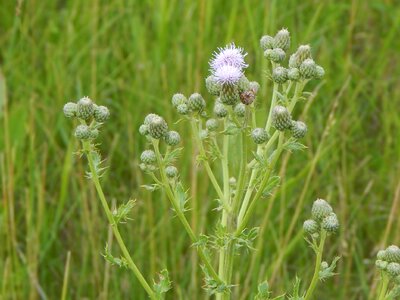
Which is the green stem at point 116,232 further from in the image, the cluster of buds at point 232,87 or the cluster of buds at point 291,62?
the cluster of buds at point 291,62

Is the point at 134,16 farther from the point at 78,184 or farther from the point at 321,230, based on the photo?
the point at 321,230

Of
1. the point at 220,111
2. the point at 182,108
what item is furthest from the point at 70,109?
the point at 220,111

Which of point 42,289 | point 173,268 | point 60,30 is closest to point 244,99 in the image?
point 173,268

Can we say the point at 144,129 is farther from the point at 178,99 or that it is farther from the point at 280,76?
the point at 280,76

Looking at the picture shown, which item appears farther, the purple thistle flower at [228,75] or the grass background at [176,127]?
the grass background at [176,127]

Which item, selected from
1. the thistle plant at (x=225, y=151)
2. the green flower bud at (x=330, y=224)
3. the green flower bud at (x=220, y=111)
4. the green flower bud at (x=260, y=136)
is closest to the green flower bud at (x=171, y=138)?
the thistle plant at (x=225, y=151)

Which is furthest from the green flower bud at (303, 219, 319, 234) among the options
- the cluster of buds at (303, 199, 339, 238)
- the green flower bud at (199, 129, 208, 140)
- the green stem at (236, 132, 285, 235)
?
the green flower bud at (199, 129, 208, 140)

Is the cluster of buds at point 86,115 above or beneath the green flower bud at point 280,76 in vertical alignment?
beneath
